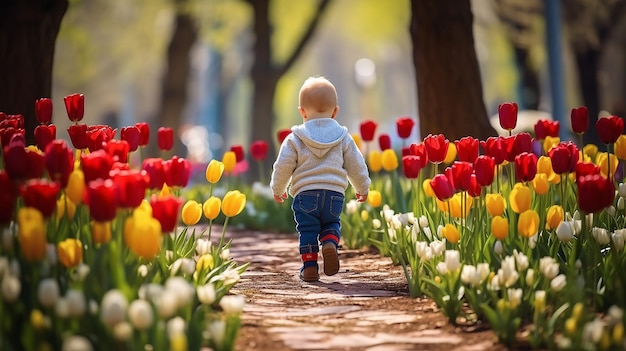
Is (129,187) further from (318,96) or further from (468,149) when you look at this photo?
(318,96)

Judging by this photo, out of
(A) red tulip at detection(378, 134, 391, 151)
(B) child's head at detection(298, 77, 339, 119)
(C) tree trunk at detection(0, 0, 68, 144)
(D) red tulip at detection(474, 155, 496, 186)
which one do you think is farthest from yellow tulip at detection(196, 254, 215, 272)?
(C) tree trunk at detection(0, 0, 68, 144)

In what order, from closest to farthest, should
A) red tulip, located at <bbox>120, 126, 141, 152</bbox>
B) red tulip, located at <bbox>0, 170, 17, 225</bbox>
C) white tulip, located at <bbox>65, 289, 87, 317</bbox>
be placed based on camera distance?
white tulip, located at <bbox>65, 289, 87, 317</bbox>, red tulip, located at <bbox>0, 170, 17, 225</bbox>, red tulip, located at <bbox>120, 126, 141, 152</bbox>

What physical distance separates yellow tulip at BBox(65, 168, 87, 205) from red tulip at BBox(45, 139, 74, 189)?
0.04m

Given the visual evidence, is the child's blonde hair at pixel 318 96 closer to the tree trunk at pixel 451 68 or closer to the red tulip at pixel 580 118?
the red tulip at pixel 580 118

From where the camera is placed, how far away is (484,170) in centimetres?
470

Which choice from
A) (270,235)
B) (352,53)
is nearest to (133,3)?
(270,235)

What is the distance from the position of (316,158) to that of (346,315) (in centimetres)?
152

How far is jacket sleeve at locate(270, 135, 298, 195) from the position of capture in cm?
593

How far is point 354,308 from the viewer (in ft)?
15.7

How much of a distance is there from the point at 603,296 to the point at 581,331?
0.82 m

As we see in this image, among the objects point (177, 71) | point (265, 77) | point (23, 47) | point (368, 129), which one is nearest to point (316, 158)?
point (368, 129)

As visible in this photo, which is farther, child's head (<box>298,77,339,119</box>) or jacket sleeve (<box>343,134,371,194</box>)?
jacket sleeve (<box>343,134,371,194</box>)

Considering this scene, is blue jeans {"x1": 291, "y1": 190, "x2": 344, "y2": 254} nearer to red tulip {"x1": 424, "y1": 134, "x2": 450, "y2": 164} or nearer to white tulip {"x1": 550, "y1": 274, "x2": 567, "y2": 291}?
red tulip {"x1": 424, "y1": 134, "x2": 450, "y2": 164}

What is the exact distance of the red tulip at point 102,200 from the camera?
3.51 meters
